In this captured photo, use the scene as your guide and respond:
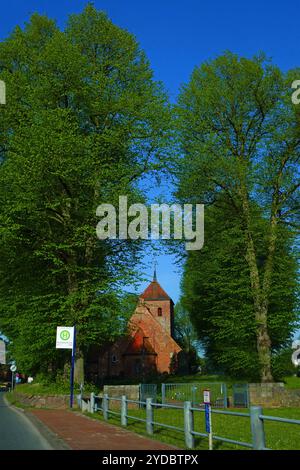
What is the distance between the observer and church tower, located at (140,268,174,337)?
270 feet

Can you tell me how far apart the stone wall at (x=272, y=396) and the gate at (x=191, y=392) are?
170 centimetres

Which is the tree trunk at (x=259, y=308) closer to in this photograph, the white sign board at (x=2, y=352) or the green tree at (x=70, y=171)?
the green tree at (x=70, y=171)

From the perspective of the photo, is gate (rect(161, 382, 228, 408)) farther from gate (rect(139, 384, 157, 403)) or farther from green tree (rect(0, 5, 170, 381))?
green tree (rect(0, 5, 170, 381))

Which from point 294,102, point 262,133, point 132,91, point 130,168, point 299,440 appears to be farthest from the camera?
point 262,133

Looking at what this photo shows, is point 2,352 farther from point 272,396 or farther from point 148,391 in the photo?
point 272,396

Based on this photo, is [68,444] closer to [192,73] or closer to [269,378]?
[269,378]

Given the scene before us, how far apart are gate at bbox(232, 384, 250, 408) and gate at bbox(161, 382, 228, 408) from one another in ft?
2.13

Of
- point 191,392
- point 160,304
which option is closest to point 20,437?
point 191,392

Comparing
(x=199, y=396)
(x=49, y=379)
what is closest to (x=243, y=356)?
(x=199, y=396)

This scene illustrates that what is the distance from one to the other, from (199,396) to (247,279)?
8284 mm

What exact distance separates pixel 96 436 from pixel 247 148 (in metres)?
27.8

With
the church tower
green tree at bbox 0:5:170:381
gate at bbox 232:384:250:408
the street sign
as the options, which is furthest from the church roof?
gate at bbox 232:384:250:408

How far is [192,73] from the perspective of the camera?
3781 centimetres

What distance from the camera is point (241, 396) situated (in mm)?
30891
